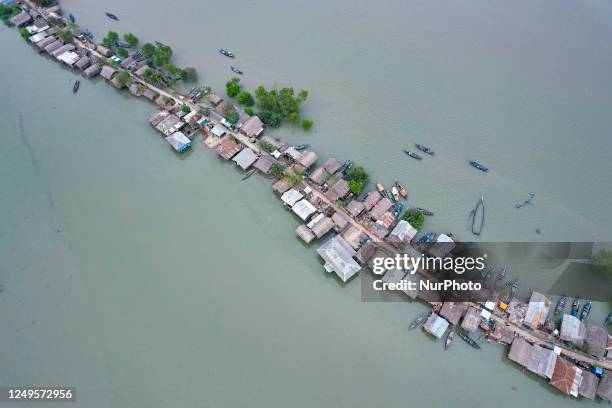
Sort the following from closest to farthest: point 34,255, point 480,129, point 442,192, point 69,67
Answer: point 34,255
point 442,192
point 480,129
point 69,67

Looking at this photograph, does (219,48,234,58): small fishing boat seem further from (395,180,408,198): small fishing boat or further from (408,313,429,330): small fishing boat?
(408,313,429,330): small fishing boat

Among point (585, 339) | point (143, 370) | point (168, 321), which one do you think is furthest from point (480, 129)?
point (143, 370)

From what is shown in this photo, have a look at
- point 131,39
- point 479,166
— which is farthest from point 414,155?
point 131,39

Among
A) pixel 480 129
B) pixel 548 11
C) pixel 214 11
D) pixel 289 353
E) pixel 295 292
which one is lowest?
pixel 289 353

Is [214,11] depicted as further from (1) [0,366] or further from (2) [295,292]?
(1) [0,366]

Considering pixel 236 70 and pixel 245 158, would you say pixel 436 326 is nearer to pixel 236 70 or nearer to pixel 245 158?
pixel 245 158

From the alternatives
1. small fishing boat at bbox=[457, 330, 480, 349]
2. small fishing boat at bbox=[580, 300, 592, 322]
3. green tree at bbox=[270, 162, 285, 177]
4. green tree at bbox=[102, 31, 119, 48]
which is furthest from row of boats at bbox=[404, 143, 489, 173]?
green tree at bbox=[102, 31, 119, 48]

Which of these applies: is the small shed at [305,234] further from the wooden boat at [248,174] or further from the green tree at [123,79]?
the green tree at [123,79]
